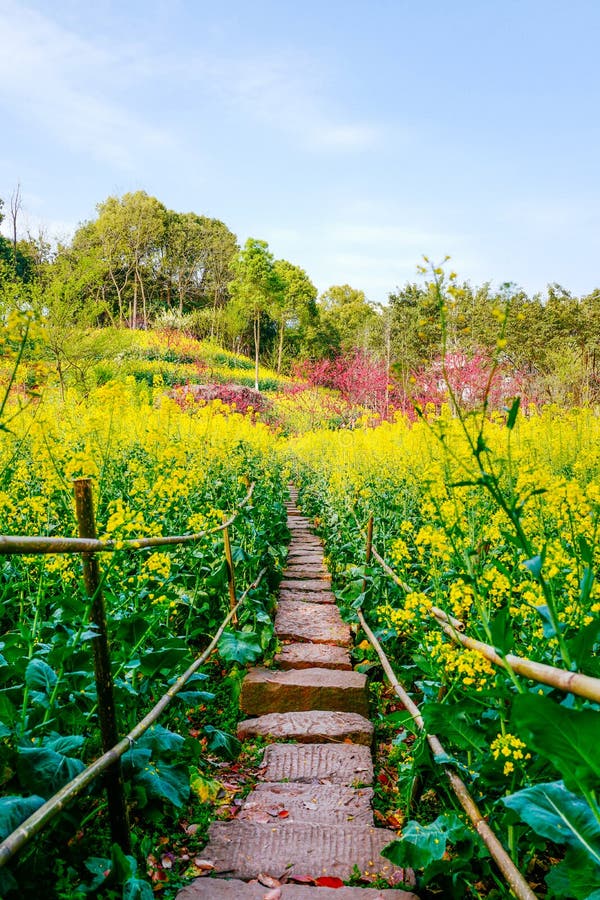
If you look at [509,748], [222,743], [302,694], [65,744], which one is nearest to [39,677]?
[65,744]

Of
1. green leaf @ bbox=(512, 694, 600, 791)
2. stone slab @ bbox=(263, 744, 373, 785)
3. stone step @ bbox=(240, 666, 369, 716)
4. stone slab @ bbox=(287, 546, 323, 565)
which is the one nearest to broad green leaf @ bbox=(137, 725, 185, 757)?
stone slab @ bbox=(263, 744, 373, 785)

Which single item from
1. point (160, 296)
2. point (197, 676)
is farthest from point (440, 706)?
point (160, 296)

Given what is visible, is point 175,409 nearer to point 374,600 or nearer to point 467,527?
point 374,600

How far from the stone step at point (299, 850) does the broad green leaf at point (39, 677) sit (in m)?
1.02

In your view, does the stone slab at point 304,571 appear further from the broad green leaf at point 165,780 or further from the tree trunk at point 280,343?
the tree trunk at point 280,343

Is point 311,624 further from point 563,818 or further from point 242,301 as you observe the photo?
point 242,301

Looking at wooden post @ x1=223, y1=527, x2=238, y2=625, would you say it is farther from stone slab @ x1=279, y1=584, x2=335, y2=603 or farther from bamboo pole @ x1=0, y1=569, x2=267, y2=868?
bamboo pole @ x1=0, y1=569, x2=267, y2=868

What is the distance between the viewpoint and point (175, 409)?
226 inches

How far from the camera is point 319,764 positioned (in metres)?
3.09

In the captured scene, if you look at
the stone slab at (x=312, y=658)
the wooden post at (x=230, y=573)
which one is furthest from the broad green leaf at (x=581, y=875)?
the wooden post at (x=230, y=573)

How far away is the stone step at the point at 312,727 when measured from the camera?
3.36 metres

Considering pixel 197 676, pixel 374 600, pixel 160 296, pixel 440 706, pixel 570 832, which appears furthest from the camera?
pixel 160 296

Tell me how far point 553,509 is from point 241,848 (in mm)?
2025

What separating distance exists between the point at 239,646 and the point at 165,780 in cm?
151
